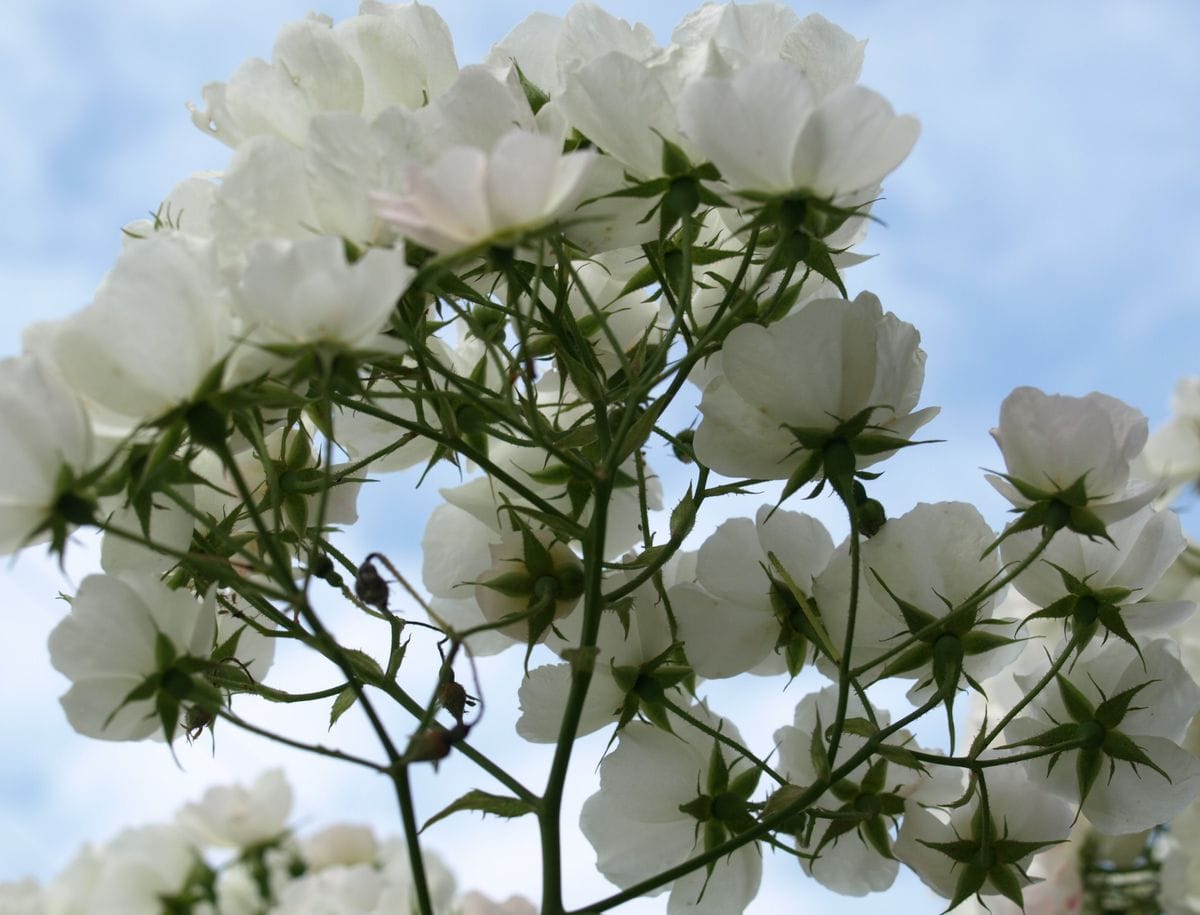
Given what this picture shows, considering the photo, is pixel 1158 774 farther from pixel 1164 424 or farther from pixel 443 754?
pixel 1164 424

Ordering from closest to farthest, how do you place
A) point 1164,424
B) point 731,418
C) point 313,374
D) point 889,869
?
point 313,374 < point 731,418 < point 889,869 < point 1164,424

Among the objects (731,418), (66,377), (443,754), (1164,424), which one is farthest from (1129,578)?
(1164,424)

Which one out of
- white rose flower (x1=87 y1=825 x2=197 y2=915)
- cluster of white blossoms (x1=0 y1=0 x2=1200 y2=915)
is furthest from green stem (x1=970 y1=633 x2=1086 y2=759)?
white rose flower (x1=87 y1=825 x2=197 y2=915)

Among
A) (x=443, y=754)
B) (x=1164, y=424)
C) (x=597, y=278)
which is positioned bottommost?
(x=443, y=754)

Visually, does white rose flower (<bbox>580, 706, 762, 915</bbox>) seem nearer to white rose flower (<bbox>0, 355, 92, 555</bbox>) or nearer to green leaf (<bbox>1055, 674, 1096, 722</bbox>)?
green leaf (<bbox>1055, 674, 1096, 722</bbox>)

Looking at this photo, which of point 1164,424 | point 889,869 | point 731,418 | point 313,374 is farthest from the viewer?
point 1164,424

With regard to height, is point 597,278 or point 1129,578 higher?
point 597,278

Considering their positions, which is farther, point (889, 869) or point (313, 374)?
point (889, 869)

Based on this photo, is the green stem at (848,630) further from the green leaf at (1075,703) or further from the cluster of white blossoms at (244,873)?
the cluster of white blossoms at (244,873)
